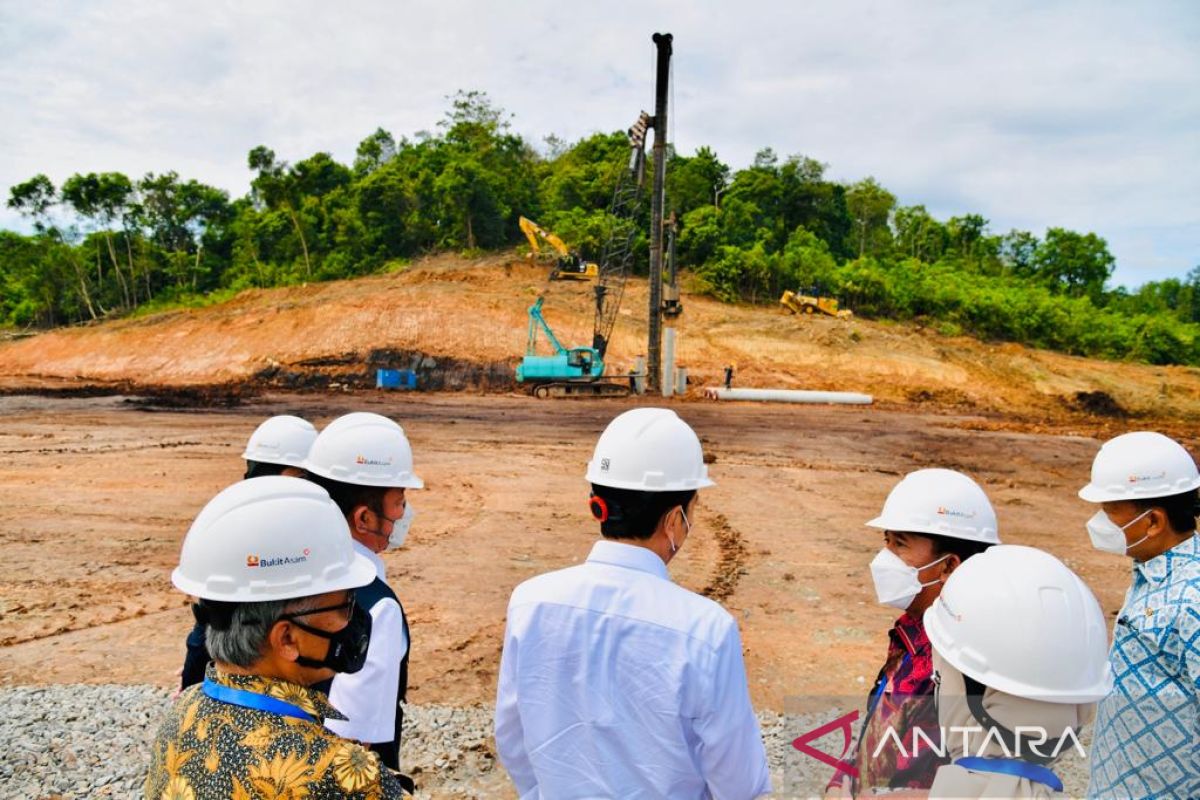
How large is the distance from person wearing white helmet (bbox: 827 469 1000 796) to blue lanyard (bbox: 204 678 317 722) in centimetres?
159

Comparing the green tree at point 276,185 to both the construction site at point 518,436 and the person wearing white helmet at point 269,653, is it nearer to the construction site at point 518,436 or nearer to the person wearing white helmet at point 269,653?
the construction site at point 518,436

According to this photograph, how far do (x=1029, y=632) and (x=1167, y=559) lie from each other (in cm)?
149

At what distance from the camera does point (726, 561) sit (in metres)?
8.72

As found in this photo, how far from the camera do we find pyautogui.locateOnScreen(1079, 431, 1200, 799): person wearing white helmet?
2348mm

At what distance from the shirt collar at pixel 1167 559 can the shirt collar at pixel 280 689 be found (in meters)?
2.76

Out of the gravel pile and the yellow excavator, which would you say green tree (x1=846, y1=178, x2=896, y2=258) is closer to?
the yellow excavator

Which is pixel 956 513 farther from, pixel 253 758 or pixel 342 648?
pixel 253 758

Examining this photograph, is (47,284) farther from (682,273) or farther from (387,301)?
(682,273)

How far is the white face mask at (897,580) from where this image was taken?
2.63 meters

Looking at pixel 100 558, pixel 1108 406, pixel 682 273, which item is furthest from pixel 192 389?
pixel 1108 406

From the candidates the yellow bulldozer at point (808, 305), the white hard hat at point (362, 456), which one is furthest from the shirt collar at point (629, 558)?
the yellow bulldozer at point (808, 305)

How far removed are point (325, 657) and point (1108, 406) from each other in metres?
29.9

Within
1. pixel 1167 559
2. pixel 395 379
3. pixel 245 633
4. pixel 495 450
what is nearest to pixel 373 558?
pixel 245 633

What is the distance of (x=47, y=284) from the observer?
4631cm
